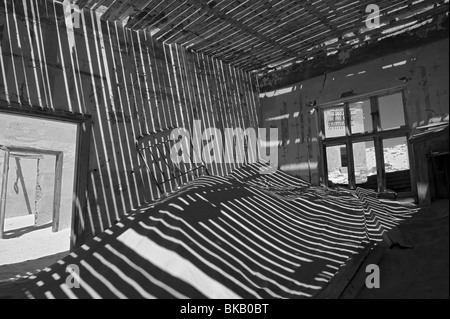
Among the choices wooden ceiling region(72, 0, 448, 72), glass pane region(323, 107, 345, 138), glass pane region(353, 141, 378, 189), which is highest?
wooden ceiling region(72, 0, 448, 72)

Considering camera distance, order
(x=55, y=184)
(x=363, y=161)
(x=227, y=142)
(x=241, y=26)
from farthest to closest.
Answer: (x=363, y=161) → (x=55, y=184) → (x=227, y=142) → (x=241, y=26)

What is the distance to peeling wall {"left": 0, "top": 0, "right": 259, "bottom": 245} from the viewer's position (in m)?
→ 4.10

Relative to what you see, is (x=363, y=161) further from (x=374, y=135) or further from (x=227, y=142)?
(x=227, y=142)

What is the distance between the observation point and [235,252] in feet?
10.1

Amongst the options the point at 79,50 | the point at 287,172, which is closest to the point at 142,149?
the point at 79,50

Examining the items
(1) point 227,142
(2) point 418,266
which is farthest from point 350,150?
(2) point 418,266

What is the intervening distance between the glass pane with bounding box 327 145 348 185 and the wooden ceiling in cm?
894

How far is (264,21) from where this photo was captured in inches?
223

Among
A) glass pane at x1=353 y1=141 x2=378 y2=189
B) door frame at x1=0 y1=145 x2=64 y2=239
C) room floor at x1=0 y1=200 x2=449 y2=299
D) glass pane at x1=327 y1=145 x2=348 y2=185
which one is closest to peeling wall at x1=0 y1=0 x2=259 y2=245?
room floor at x1=0 y1=200 x2=449 y2=299

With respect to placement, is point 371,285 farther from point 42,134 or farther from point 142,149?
point 42,134

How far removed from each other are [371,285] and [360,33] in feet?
18.8

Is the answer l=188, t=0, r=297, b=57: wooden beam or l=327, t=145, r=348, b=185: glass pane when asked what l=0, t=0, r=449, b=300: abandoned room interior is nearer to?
l=188, t=0, r=297, b=57: wooden beam

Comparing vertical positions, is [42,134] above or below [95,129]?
above

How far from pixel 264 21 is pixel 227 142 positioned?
114 inches
